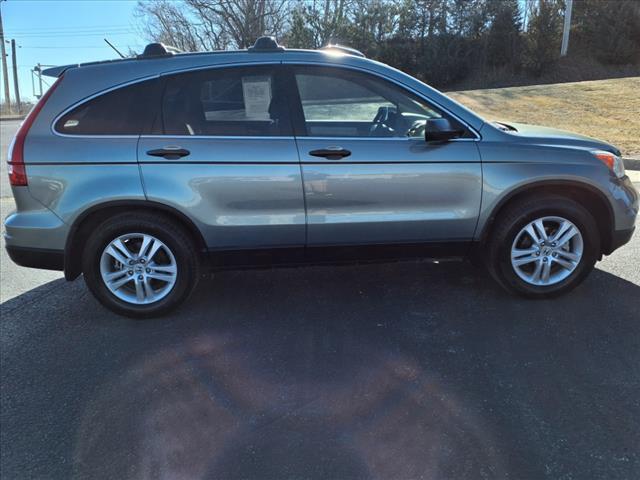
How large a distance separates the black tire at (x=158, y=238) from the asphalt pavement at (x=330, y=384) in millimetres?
139

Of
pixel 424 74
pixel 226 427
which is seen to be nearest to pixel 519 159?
pixel 226 427

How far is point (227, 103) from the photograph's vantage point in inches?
146

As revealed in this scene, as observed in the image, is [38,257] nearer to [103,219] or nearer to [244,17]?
[103,219]

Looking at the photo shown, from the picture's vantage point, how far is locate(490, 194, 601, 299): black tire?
386cm

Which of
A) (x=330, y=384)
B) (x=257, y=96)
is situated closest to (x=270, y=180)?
(x=257, y=96)

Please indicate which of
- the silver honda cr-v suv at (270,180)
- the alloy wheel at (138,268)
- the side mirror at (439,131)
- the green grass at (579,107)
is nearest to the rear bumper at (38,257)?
the silver honda cr-v suv at (270,180)

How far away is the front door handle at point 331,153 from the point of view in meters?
3.61

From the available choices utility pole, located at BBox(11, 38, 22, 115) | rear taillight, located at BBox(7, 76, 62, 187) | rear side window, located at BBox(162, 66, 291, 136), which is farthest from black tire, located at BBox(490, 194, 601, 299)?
utility pole, located at BBox(11, 38, 22, 115)

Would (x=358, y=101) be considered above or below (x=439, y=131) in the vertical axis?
above

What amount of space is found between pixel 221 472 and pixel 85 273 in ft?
6.61

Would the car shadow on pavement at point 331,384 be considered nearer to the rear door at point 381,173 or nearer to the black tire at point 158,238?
the black tire at point 158,238

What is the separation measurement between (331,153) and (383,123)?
0.64 metres

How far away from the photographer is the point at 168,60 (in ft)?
12.2

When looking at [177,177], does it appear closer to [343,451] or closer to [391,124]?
[391,124]
